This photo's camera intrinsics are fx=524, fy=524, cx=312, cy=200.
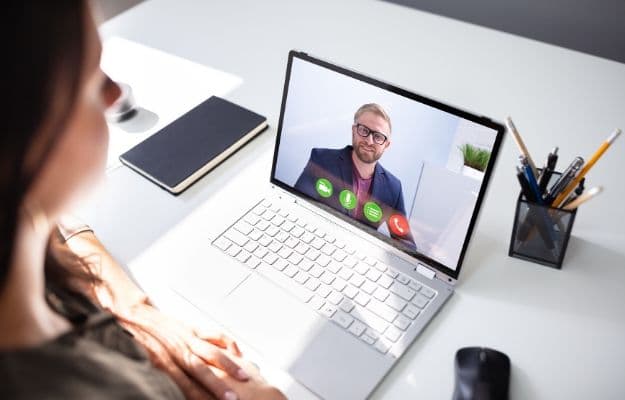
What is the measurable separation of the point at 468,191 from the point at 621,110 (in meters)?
0.55

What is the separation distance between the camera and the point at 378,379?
0.70m

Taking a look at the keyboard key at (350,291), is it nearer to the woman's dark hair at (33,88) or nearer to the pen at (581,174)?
the pen at (581,174)

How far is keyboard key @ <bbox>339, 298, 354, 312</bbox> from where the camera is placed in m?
0.78

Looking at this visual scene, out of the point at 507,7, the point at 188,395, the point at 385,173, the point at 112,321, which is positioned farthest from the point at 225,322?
the point at 507,7

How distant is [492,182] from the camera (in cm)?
98

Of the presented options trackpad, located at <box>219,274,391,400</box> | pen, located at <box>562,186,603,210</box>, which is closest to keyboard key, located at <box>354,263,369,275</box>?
trackpad, located at <box>219,274,391,400</box>

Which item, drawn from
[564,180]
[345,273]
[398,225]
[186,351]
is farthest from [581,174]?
[186,351]

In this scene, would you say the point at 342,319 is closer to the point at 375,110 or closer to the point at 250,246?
the point at 250,246

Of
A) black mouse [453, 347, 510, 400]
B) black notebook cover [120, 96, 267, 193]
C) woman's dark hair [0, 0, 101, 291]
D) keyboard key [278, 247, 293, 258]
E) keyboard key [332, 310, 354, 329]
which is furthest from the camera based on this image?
black notebook cover [120, 96, 267, 193]

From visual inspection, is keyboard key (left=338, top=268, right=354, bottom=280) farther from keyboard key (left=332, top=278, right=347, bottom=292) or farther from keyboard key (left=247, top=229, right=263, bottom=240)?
keyboard key (left=247, top=229, right=263, bottom=240)

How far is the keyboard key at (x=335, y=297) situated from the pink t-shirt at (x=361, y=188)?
0.47 feet

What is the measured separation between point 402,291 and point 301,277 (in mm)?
160

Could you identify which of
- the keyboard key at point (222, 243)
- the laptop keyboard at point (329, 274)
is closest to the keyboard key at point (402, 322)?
the laptop keyboard at point (329, 274)

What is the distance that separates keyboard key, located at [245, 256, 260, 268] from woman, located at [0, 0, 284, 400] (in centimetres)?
19
